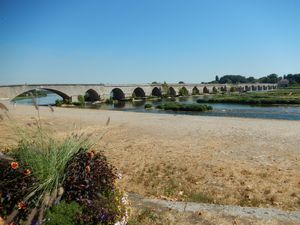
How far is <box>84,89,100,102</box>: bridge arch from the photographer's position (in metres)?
67.1

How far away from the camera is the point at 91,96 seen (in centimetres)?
6938

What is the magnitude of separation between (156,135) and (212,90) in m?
102

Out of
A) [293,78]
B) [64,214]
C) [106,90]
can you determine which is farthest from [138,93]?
[293,78]

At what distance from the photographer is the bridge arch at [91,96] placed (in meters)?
67.1

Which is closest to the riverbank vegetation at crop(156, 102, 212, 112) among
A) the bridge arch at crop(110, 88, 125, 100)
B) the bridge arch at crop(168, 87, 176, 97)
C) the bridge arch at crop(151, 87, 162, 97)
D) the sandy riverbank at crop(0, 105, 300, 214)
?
the sandy riverbank at crop(0, 105, 300, 214)

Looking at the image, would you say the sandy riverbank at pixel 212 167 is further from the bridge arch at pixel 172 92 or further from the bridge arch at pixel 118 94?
the bridge arch at pixel 172 92


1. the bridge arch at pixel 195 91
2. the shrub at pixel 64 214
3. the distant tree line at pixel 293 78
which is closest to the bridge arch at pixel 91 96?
the bridge arch at pixel 195 91

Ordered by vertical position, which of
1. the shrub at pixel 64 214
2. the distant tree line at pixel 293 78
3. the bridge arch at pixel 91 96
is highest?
the distant tree line at pixel 293 78

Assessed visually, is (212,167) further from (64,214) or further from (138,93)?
(138,93)

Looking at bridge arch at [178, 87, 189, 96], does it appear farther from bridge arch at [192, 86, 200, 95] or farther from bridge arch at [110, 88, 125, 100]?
bridge arch at [110, 88, 125, 100]

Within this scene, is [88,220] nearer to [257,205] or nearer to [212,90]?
[257,205]

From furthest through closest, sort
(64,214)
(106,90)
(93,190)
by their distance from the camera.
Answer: (106,90) → (93,190) → (64,214)

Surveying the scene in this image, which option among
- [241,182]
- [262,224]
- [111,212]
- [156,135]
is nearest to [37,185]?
[111,212]

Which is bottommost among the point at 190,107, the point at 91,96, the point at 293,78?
the point at 190,107
